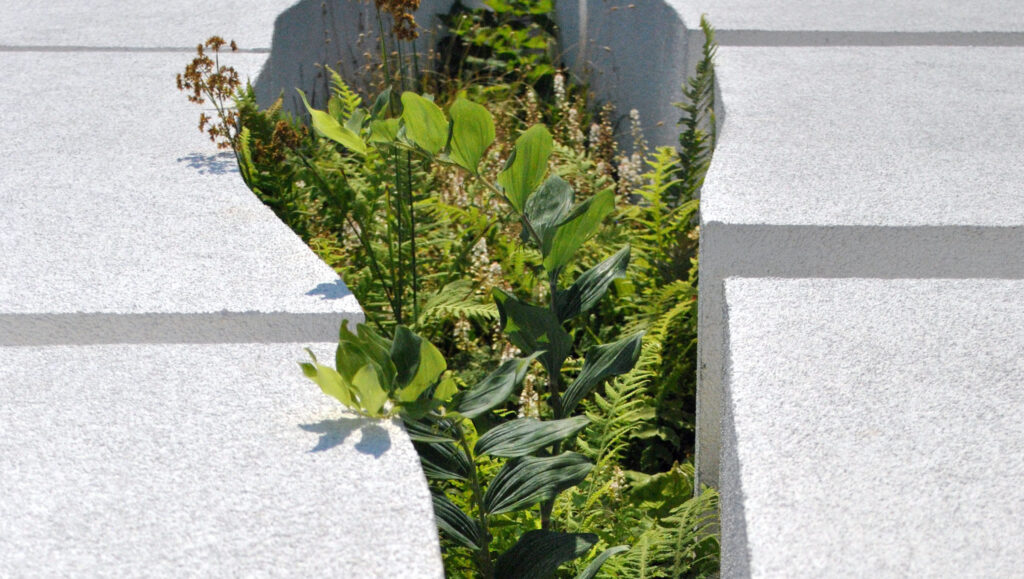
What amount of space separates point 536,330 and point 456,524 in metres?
0.41

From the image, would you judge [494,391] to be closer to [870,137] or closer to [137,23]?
[870,137]

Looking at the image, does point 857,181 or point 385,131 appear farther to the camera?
point 857,181

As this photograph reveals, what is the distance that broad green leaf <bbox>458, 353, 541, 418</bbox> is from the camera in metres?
1.57

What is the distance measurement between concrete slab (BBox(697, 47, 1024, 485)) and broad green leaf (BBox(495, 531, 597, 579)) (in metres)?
0.49

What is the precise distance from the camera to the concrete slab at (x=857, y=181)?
7.30 feet

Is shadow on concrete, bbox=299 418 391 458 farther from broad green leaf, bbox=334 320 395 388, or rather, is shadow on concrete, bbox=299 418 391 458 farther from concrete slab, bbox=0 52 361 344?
concrete slab, bbox=0 52 361 344

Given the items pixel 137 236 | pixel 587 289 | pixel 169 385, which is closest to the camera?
pixel 169 385

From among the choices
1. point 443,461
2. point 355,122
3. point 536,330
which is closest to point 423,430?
point 443,461

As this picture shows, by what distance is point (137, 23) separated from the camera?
4.17 metres

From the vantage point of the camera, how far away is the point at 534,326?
1.92 metres

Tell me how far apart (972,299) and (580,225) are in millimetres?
841

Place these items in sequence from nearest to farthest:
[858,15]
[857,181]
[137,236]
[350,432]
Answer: [350,432] → [137,236] → [857,181] → [858,15]

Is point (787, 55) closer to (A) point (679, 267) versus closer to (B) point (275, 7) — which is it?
(A) point (679, 267)

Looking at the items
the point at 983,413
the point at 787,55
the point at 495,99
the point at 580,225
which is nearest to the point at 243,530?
the point at 580,225
